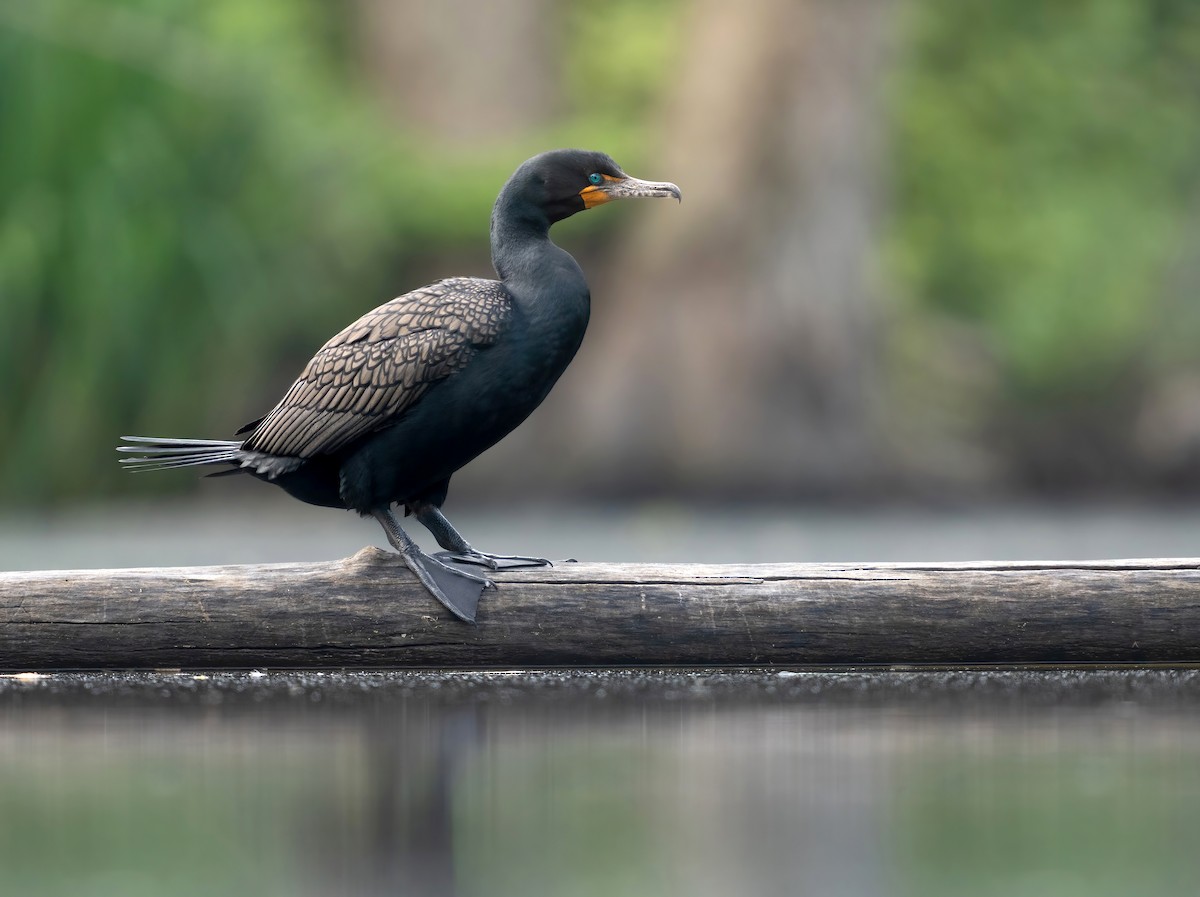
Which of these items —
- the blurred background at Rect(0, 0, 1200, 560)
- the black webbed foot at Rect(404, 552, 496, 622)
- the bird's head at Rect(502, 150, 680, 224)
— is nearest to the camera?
the black webbed foot at Rect(404, 552, 496, 622)

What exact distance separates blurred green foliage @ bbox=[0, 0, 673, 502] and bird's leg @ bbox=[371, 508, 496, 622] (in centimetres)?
757

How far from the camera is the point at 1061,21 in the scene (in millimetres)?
18156

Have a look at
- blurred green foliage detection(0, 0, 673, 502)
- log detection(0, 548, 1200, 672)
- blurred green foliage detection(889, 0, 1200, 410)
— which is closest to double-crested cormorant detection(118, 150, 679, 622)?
log detection(0, 548, 1200, 672)

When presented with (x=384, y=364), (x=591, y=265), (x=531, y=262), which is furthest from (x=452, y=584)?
(x=591, y=265)

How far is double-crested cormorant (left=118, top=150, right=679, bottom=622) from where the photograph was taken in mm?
4977

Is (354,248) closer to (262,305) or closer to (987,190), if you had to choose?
(262,305)

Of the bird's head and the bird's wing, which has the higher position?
the bird's head

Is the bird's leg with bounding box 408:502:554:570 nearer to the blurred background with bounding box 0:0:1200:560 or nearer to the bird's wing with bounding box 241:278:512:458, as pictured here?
the bird's wing with bounding box 241:278:512:458

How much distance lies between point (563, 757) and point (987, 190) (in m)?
15.3

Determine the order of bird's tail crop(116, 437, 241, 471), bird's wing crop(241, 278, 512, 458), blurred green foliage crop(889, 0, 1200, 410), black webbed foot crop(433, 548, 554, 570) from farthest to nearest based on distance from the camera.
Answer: blurred green foliage crop(889, 0, 1200, 410) → bird's tail crop(116, 437, 241, 471) → black webbed foot crop(433, 548, 554, 570) → bird's wing crop(241, 278, 512, 458)

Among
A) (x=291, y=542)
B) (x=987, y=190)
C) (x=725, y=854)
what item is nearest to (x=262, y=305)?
(x=291, y=542)

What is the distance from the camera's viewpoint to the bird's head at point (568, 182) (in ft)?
17.1

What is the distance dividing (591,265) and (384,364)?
988cm

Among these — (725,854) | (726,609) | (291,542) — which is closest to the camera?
(725,854)
